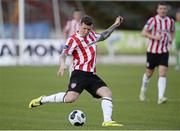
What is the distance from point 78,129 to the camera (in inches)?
430

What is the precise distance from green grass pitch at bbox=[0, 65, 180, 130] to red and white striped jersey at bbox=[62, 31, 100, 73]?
0.98 meters

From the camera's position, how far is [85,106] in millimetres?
14945

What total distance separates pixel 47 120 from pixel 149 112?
2.50 meters

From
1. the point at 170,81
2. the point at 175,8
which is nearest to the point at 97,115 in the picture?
the point at 170,81

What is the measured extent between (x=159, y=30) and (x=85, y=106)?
107 inches

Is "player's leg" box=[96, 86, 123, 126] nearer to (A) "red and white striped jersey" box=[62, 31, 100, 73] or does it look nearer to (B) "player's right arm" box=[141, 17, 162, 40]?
(A) "red and white striped jersey" box=[62, 31, 100, 73]

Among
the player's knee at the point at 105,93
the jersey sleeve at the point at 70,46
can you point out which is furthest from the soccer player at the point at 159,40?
the player's knee at the point at 105,93

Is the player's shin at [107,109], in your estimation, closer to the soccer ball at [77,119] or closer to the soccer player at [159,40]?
the soccer ball at [77,119]

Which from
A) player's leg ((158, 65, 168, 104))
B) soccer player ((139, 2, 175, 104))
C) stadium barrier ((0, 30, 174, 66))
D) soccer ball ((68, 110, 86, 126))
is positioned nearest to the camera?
soccer ball ((68, 110, 86, 126))

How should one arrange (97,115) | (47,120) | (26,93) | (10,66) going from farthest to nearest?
(10,66) → (26,93) → (97,115) → (47,120)

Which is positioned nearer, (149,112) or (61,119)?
(61,119)

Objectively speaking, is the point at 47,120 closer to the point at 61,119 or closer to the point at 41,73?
the point at 61,119

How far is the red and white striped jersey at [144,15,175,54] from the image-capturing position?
16203 millimetres

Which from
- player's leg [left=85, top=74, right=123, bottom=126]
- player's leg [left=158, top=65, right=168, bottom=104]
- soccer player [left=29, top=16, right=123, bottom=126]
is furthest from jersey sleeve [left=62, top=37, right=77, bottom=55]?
player's leg [left=158, top=65, right=168, bottom=104]
